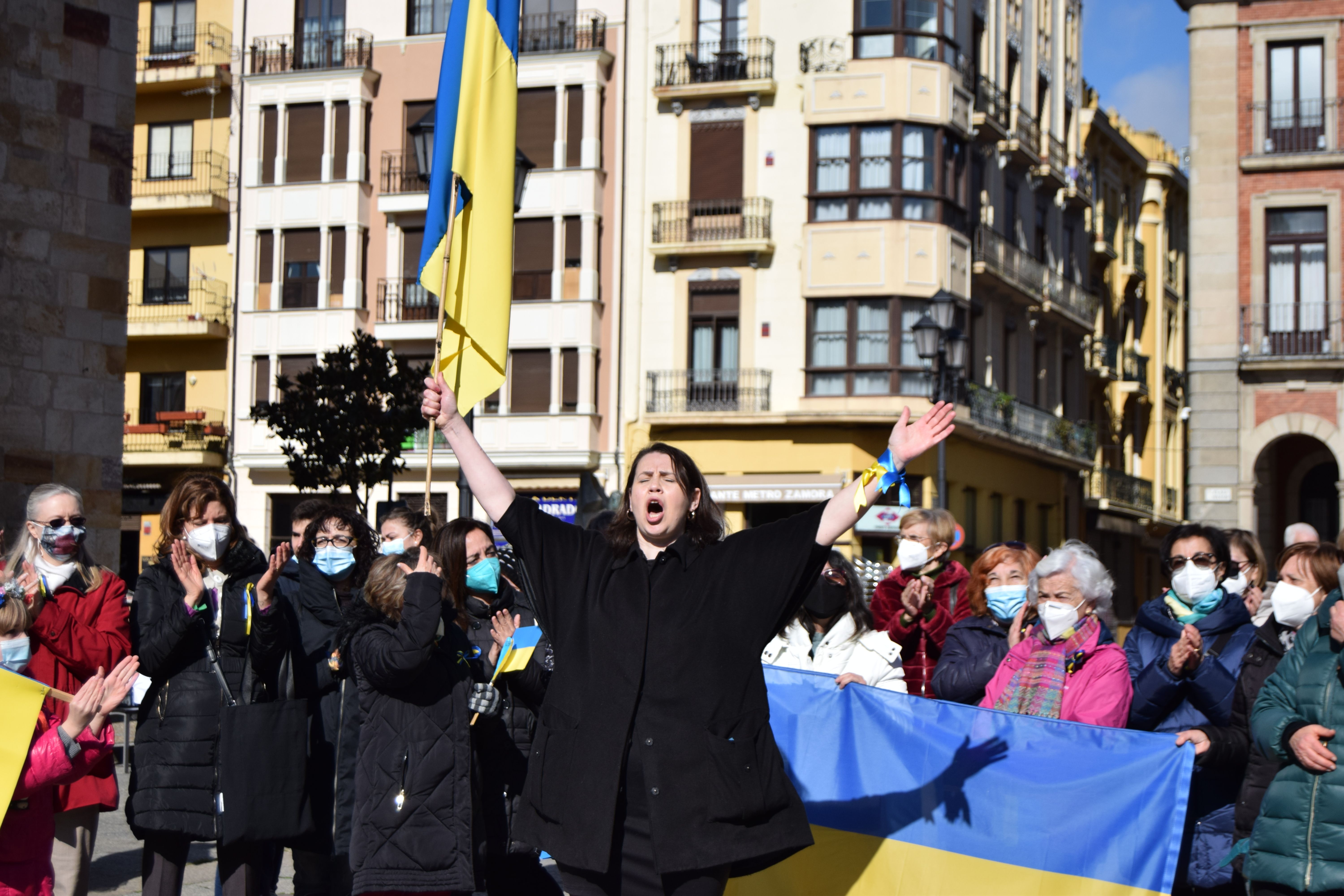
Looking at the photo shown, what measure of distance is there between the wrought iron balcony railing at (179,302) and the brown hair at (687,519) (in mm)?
34067

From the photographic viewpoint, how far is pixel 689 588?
459 cm

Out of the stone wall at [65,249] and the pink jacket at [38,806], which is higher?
the stone wall at [65,249]

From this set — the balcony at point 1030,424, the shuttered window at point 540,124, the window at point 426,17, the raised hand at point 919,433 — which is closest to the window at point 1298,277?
the balcony at point 1030,424

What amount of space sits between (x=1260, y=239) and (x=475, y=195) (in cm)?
2245

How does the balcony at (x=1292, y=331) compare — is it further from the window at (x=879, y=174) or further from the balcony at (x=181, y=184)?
the balcony at (x=181, y=184)

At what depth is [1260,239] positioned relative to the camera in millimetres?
26688

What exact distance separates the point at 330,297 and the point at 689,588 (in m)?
32.8

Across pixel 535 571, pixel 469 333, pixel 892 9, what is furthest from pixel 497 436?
pixel 535 571

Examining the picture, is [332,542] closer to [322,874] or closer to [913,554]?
[322,874]

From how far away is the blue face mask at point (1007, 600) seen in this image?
728cm

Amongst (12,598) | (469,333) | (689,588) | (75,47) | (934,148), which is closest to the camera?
(689,588)

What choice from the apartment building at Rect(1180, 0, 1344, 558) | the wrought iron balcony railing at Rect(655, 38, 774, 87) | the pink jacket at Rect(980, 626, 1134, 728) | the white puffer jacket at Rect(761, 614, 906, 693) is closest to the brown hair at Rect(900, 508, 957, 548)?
the white puffer jacket at Rect(761, 614, 906, 693)

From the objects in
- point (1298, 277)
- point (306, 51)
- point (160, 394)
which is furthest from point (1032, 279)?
point (160, 394)

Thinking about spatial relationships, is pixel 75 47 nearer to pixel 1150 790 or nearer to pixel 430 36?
pixel 1150 790
